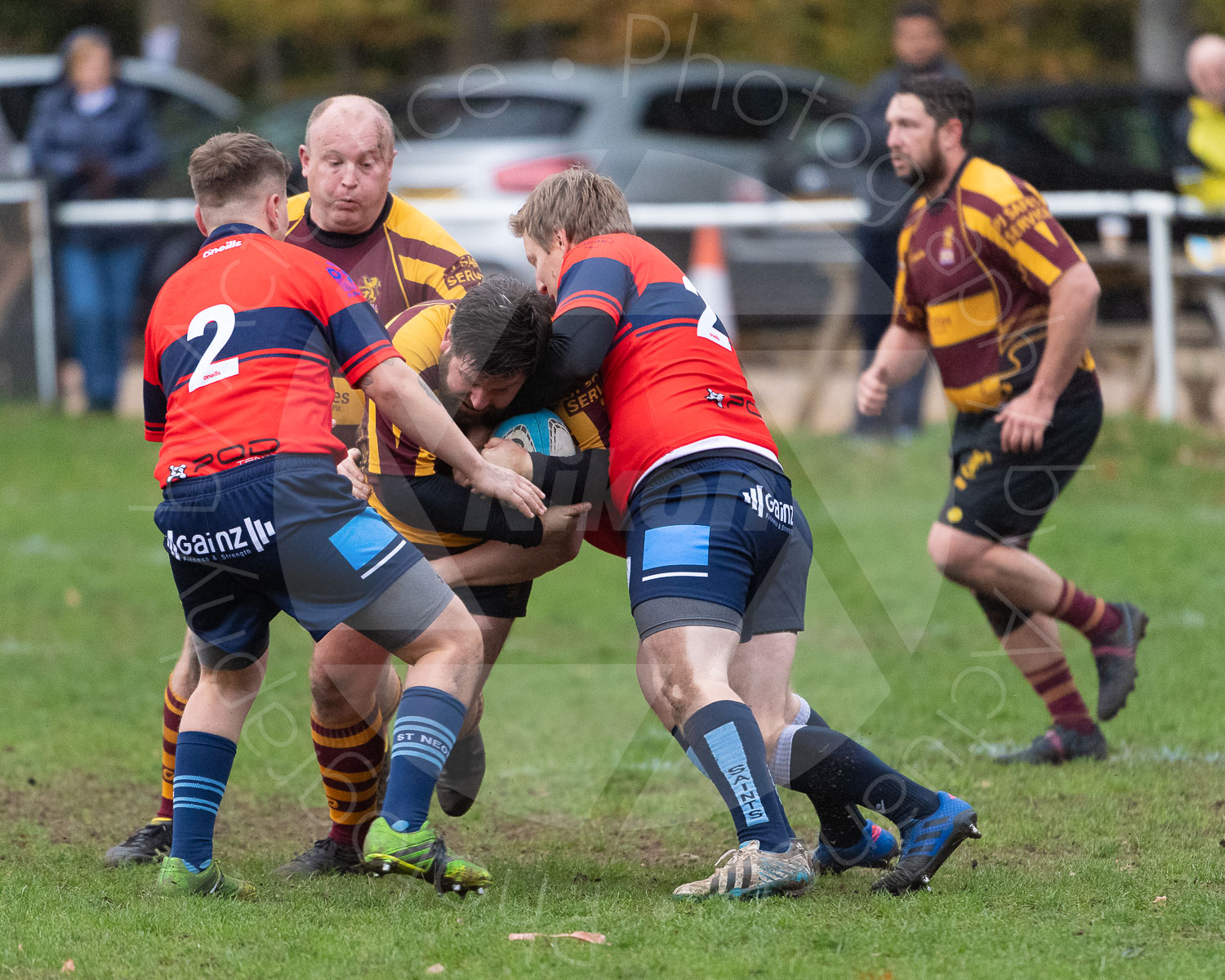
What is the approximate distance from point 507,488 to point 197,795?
46.1 inches

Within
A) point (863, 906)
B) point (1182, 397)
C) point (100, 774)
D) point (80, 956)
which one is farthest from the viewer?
point (1182, 397)

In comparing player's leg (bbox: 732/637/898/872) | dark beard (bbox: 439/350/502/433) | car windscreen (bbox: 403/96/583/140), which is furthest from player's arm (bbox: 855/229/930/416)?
car windscreen (bbox: 403/96/583/140)

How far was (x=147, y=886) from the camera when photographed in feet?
14.3

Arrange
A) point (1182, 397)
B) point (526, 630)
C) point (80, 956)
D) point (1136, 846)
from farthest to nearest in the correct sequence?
1. point (1182, 397)
2. point (526, 630)
3. point (1136, 846)
4. point (80, 956)

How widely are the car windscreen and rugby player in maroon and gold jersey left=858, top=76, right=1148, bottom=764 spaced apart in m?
6.85

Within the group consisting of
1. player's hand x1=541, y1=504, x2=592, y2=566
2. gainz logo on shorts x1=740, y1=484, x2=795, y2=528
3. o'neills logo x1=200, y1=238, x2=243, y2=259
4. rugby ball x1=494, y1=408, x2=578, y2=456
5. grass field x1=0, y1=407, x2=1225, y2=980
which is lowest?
grass field x1=0, y1=407, x2=1225, y2=980

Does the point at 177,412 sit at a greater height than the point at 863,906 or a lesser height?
greater

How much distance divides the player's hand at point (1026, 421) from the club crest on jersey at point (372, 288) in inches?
92.5

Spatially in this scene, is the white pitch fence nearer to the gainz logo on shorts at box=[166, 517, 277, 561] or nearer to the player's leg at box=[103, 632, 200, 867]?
the player's leg at box=[103, 632, 200, 867]

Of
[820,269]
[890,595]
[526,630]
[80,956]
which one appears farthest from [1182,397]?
[80,956]

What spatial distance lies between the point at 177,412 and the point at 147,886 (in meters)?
1.32

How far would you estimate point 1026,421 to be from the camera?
574cm

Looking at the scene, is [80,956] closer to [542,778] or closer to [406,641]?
[406,641]

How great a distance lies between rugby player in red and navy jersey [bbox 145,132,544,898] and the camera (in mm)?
4008
